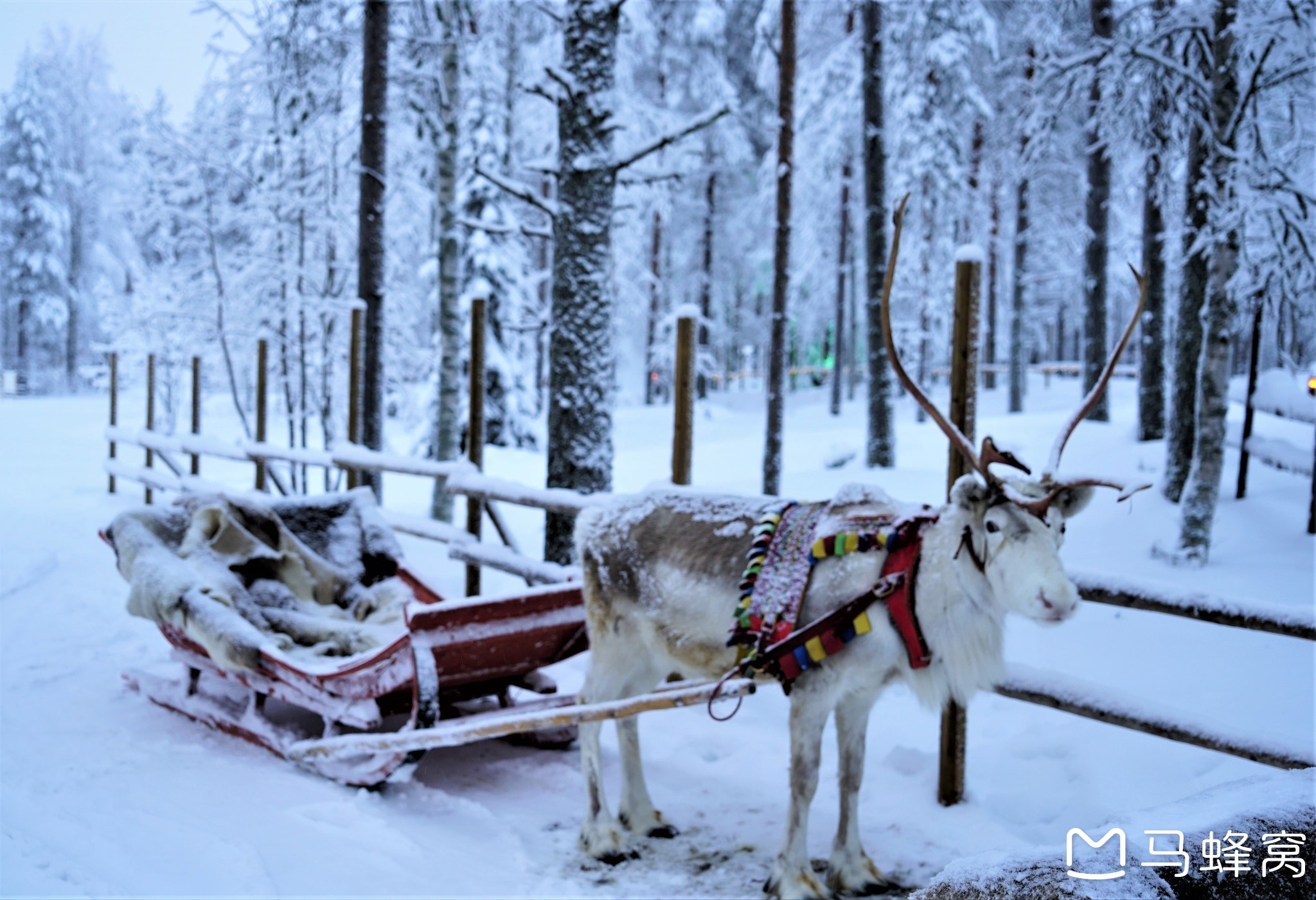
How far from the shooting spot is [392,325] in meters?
12.7

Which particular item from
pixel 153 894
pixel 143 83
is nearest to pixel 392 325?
pixel 143 83

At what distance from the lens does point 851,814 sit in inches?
121

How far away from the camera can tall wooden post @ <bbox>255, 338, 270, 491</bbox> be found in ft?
29.3

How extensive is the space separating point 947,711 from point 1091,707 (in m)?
0.53

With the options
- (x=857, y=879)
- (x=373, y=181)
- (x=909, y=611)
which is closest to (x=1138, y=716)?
(x=909, y=611)

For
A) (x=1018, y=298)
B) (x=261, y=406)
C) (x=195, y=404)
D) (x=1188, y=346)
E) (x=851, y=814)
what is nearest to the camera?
(x=851, y=814)

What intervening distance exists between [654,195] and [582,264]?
10.8m

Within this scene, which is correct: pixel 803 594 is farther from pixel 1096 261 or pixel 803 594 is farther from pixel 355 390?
pixel 1096 261

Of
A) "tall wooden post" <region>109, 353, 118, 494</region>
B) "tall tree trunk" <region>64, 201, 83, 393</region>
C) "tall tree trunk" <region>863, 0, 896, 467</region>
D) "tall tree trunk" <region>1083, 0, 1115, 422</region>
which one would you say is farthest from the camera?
"tall tree trunk" <region>64, 201, 83, 393</region>

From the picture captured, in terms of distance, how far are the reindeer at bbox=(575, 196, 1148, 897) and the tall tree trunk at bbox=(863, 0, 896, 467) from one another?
302 inches

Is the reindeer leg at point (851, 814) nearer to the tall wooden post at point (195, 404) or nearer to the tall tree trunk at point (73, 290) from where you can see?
the tall wooden post at point (195, 404)

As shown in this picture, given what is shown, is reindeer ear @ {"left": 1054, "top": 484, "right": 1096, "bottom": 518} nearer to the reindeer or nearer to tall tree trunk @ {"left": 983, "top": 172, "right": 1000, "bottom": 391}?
the reindeer

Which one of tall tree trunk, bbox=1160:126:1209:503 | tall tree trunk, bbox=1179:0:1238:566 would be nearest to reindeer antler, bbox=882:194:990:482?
tall tree trunk, bbox=1179:0:1238:566

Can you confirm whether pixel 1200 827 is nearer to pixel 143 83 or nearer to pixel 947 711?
pixel 947 711
